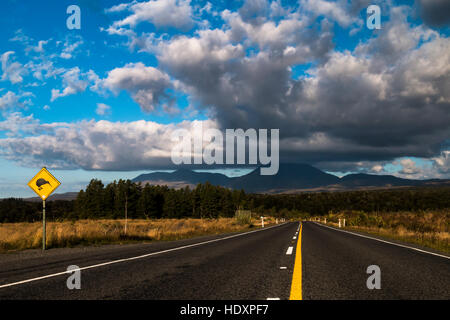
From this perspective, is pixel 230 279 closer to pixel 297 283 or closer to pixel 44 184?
pixel 297 283

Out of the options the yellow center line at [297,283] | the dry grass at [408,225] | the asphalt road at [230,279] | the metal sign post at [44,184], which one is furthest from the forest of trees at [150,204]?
the yellow center line at [297,283]

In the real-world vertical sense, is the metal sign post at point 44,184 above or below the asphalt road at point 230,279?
above

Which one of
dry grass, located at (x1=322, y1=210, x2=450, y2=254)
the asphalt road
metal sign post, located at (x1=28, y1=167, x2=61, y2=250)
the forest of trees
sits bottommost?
the forest of trees

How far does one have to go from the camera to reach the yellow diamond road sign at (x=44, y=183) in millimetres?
11852

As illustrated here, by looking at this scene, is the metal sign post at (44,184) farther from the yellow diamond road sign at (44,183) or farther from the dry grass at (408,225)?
the dry grass at (408,225)

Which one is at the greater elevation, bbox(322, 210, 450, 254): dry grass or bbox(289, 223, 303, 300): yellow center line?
bbox(289, 223, 303, 300): yellow center line

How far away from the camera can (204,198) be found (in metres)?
103

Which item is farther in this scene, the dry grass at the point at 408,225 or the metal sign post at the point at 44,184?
the dry grass at the point at 408,225

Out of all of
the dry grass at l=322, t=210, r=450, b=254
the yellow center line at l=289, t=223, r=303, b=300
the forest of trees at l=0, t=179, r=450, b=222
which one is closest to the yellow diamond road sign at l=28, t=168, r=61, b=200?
the yellow center line at l=289, t=223, r=303, b=300

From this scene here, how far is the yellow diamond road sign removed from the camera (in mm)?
11852

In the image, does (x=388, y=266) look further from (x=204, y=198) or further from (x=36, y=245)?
(x=204, y=198)

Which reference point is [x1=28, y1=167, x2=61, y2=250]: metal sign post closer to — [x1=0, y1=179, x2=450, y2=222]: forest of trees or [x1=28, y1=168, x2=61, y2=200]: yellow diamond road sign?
[x1=28, y1=168, x2=61, y2=200]: yellow diamond road sign

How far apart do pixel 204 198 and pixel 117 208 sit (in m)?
28.2
